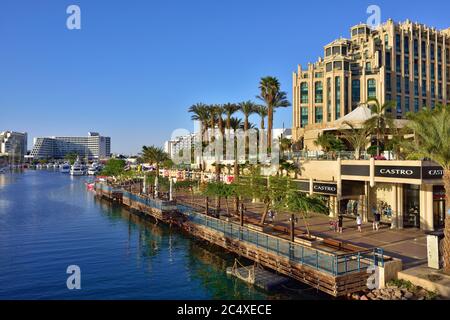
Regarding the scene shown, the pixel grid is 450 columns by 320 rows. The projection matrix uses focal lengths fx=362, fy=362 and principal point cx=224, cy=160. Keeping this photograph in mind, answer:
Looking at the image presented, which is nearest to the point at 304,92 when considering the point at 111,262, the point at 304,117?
the point at 304,117

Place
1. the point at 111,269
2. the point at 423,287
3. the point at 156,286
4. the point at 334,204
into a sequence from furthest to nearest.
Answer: the point at 334,204 → the point at 111,269 → the point at 156,286 → the point at 423,287

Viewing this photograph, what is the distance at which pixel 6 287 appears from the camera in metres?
23.5

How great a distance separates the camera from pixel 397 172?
27750 mm

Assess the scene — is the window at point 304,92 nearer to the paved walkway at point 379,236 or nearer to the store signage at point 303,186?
the store signage at point 303,186

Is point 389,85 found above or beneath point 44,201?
above

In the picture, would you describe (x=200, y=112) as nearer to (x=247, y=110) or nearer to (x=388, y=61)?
(x=247, y=110)

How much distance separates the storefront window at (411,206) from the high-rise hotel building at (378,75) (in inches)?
1959

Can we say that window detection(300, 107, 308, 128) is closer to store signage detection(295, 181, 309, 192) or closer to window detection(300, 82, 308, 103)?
window detection(300, 82, 308, 103)

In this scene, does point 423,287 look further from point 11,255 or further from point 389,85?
point 389,85

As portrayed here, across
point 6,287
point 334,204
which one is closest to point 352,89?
point 334,204

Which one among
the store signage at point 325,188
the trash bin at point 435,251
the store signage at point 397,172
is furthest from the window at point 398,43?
the trash bin at point 435,251

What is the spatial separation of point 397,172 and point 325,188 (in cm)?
782

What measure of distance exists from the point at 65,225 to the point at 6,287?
2177 centimetres

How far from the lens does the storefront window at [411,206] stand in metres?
30.0
